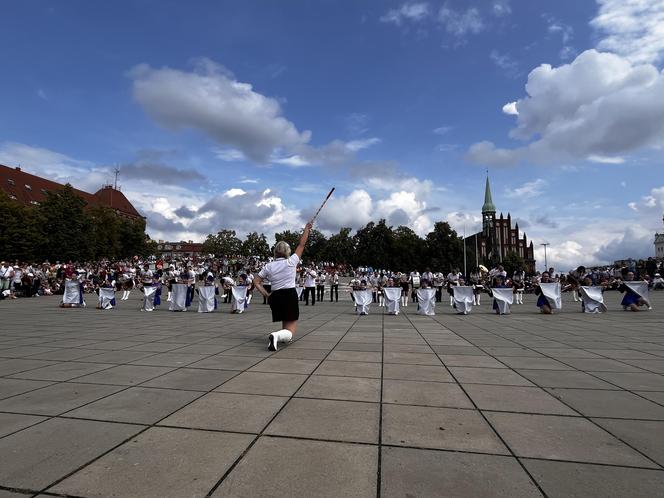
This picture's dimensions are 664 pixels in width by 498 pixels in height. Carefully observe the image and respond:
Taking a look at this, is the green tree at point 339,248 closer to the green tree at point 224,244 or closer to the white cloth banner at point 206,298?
the green tree at point 224,244

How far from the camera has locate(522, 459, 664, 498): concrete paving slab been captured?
7.89 ft

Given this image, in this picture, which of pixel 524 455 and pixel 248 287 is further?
pixel 248 287

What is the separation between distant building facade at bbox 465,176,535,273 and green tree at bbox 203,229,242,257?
219 ft

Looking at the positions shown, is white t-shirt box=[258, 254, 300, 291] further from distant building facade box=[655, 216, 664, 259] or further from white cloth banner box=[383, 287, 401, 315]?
distant building facade box=[655, 216, 664, 259]

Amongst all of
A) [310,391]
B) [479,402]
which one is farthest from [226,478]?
[479,402]

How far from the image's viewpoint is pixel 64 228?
56.3m

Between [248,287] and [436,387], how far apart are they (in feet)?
39.6

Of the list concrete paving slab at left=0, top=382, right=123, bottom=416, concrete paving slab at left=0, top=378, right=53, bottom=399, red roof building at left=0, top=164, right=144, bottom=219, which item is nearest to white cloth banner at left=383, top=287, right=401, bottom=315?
concrete paving slab at left=0, top=382, right=123, bottom=416

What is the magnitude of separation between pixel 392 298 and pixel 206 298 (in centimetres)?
725

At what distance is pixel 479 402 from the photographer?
4164mm

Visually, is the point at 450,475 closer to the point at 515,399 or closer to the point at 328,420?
the point at 328,420

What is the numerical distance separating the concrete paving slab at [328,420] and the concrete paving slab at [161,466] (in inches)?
16.5

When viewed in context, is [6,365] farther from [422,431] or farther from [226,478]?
[422,431]

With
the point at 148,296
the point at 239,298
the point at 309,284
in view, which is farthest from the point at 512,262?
the point at 148,296
